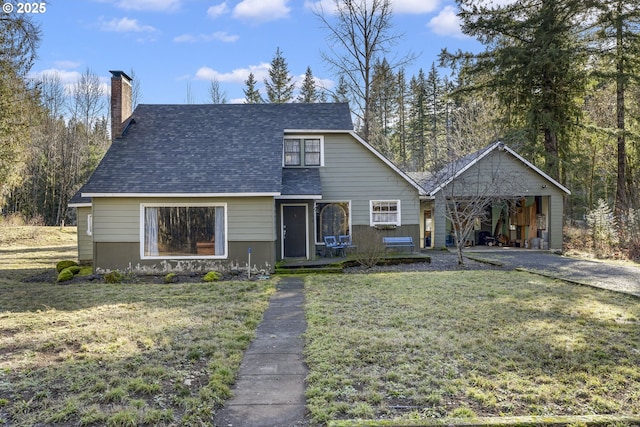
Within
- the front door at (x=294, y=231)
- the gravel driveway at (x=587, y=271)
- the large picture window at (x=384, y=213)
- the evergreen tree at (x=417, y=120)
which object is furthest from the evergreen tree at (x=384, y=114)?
the gravel driveway at (x=587, y=271)

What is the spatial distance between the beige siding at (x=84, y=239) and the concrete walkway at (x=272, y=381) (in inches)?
454

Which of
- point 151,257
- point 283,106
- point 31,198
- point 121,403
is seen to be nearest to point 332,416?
point 121,403

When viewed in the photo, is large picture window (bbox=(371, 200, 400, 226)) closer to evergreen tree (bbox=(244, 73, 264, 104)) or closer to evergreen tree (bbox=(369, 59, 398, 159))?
evergreen tree (bbox=(369, 59, 398, 159))

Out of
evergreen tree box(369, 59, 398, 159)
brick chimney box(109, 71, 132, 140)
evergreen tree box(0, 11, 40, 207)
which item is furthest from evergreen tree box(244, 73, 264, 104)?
evergreen tree box(0, 11, 40, 207)

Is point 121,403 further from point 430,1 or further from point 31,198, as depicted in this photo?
point 31,198

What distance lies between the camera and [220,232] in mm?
13711

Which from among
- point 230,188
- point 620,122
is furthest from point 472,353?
point 620,122

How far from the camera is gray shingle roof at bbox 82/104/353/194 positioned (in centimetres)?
1341

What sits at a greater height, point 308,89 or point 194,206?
point 308,89

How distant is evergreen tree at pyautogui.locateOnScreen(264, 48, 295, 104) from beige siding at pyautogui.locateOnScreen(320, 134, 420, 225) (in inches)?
982

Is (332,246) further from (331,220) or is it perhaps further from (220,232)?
(220,232)

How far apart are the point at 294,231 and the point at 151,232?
4.99 meters

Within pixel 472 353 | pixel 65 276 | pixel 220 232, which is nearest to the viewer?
pixel 472 353

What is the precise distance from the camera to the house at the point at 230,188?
13.5 m
